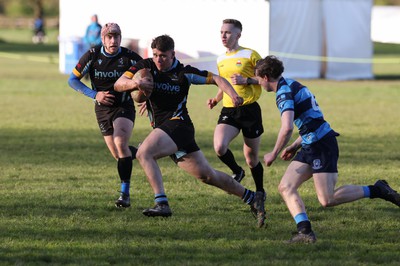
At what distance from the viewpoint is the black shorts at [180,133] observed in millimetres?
9289

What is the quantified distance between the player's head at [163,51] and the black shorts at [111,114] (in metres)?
1.49

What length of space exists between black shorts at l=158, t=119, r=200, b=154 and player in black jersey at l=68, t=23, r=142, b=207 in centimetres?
125

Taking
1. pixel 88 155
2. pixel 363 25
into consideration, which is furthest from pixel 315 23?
pixel 88 155

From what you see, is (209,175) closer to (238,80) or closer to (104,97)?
(104,97)

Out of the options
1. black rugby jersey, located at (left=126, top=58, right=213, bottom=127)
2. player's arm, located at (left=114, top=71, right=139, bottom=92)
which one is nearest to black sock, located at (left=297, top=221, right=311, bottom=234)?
black rugby jersey, located at (left=126, top=58, right=213, bottom=127)

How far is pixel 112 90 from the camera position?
1076 cm

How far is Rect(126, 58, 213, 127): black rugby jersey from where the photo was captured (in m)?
9.34

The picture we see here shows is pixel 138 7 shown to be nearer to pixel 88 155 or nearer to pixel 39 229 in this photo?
pixel 88 155

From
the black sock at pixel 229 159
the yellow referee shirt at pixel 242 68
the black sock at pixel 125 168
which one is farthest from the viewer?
the black sock at pixel 229 159

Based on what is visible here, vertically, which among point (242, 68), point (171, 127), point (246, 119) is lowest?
point (246, 119)

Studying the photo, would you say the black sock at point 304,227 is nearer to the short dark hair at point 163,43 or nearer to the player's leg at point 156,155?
the player's leg at point 156,155

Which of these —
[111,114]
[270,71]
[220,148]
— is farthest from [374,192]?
[111,114]

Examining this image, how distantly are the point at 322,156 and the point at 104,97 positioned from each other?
9.94 ft

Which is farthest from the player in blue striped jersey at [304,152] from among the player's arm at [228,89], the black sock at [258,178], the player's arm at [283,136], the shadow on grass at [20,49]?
the shadow on grass at [20,49]
